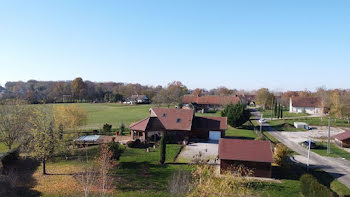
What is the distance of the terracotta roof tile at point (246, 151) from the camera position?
22.5 metres

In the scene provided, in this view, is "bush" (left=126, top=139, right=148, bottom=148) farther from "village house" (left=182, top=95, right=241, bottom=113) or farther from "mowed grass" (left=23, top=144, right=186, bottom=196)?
"village house" (left=182, top=95, right=241, bottom=113)

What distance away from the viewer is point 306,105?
72938 mm

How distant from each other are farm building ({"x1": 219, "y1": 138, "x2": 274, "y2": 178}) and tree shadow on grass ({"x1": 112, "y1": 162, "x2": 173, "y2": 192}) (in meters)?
5.48

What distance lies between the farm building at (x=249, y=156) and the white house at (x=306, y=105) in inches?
2245

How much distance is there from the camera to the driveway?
2706 cm

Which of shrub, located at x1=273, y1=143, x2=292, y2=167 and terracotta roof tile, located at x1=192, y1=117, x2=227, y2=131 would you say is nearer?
shrub, located at x1=273, y1=143, x2=292, y2=167

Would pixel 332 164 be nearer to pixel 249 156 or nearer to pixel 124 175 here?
pixel 249 156

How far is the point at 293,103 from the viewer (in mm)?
75500

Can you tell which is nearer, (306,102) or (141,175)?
(141,175)

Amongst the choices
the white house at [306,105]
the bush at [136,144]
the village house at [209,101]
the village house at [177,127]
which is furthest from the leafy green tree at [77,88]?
the bush at [136,144]

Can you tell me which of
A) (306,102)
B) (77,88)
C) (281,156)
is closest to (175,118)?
(281,156)

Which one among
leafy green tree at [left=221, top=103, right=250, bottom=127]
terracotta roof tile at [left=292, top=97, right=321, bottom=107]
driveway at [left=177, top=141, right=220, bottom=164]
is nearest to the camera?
driveway at [left=177, top=141, right=220, bottom=164]

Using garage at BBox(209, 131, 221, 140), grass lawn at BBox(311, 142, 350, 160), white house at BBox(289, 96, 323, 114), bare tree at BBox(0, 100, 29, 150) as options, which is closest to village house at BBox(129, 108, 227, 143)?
garage at BBox(209, 131, 221, 140)

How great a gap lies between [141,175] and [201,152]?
34.9ft
